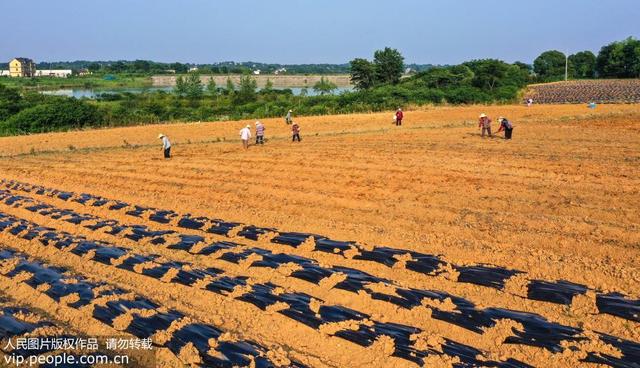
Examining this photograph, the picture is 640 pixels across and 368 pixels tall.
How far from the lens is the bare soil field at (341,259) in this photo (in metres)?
6.10

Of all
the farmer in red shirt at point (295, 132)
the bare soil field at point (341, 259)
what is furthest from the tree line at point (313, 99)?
the bare soil field at point (341, 259)

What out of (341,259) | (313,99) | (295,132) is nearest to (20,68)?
(313,99)

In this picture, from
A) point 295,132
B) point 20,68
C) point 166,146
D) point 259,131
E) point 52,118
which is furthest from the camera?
point 20,68

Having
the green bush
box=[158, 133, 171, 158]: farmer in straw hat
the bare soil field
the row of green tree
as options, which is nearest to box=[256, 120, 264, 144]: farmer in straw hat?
box=[158, 133, 171, 158]: farmer in straw hat

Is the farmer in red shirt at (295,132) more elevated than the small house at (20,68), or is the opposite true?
the small house at (20,68)

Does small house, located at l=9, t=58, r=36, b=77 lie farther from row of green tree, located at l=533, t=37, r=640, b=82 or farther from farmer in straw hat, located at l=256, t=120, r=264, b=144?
farmer in straw hat, located at l=256, t=120, r=264, b=144

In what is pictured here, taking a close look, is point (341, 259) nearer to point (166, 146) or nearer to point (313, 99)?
point (166, 146)

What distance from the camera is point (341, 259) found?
874 centimetres

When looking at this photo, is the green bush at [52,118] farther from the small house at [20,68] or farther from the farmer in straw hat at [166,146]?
the small house at [20,68]

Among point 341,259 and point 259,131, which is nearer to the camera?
point 341,259

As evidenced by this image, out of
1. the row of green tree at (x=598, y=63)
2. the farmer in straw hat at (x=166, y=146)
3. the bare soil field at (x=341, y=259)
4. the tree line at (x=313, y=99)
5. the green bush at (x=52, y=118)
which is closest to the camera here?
the bare soil field at (x=341, y=259)

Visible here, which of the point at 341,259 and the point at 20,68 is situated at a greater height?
the point at 20,68

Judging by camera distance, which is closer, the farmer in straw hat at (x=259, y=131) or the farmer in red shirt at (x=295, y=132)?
the farmer in straw hat at (x=259, y=131)

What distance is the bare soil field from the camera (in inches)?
240
